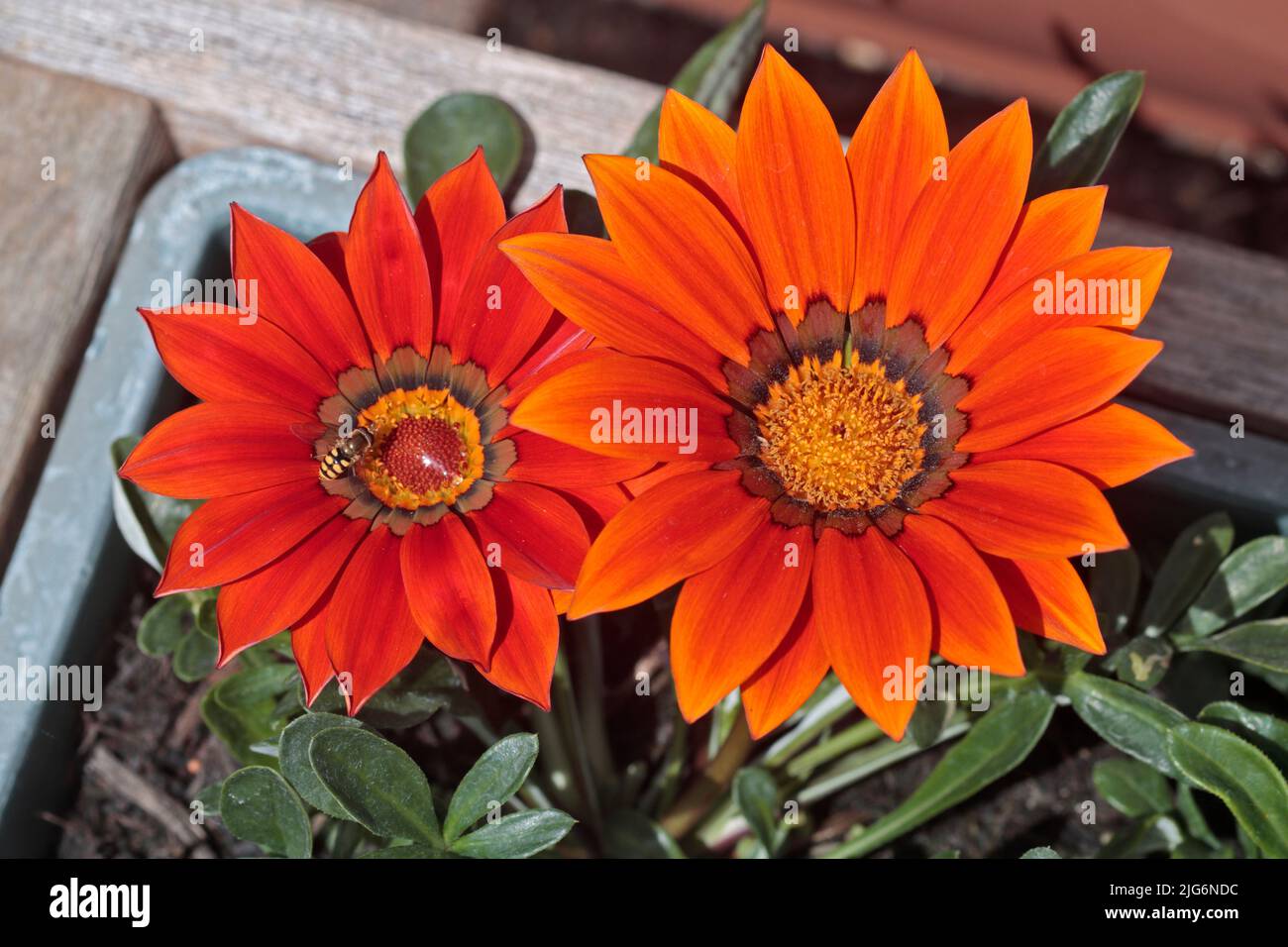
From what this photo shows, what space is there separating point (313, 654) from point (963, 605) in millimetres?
486

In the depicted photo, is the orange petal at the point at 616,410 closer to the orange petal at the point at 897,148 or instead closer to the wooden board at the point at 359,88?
the orange petal at the point at 897,148

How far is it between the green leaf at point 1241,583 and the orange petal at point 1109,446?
39 centimetres

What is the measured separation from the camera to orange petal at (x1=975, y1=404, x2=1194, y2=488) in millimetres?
864

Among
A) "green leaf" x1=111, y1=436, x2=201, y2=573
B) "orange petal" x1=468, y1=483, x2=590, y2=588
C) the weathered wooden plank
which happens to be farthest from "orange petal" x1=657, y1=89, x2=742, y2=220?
the weathered wooden plank

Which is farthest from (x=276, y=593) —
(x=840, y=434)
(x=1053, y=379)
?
(x=1053, y=379)

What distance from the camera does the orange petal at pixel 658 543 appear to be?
84 centimetres

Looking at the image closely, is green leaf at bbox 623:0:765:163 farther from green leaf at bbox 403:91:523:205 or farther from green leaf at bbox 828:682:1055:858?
green leaf at bbox 828:682:1055:858

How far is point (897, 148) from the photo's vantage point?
0.95 metres

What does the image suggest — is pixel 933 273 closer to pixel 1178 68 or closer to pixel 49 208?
pixel 49 208

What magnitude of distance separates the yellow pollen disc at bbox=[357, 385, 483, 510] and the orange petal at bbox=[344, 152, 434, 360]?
8 cm

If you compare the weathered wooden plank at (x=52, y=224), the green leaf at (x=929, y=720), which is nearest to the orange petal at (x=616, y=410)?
the green leaf at (x=929, y=720)

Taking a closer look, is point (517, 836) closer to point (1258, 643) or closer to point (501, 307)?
point (501, 307)

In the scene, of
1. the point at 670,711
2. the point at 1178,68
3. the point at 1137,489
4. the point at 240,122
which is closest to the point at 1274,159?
the point at 1178,68
